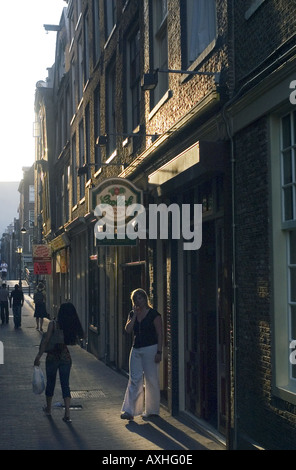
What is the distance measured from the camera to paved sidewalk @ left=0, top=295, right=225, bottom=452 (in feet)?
30.6

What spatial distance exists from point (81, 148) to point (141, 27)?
→ 10805 mm

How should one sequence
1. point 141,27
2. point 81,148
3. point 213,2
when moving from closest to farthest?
point 213,2 < point 141,27 < point 81,148

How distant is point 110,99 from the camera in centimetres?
1923

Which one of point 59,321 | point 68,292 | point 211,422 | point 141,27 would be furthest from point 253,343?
point 68,292

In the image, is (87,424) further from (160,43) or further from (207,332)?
(160,43)

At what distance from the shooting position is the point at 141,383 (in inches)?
438

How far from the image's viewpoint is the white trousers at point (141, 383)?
11.1 m

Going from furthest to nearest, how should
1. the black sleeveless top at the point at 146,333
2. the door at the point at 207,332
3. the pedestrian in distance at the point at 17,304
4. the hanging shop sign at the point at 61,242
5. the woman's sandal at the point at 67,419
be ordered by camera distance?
the pedestrian in distance at the point at 17,304, the hanging shop sign at the point at 61,242, the black sleeveless top at the point at 146,333, the woman's sandal at the point at 67,419, the door at the point at 207,332

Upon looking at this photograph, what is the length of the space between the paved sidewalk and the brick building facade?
474 mm

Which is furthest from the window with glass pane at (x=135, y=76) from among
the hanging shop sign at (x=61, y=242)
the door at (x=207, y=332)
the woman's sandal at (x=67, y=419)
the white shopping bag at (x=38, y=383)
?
the hanging shop sign at (x=61, y=242)

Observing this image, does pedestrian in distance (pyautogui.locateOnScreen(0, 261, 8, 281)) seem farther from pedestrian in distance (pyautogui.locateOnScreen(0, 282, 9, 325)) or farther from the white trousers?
the white trousers

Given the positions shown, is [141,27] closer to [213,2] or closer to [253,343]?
[213,2]

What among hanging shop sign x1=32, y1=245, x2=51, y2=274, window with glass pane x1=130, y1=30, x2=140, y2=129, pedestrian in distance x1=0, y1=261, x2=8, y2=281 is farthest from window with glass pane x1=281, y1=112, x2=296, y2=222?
pedestrian in distance x1=0, y1=261, x2=8, y2=281

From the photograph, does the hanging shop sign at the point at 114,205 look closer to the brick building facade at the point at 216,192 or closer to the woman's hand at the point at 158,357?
the brick building facade at the point at 216,192
